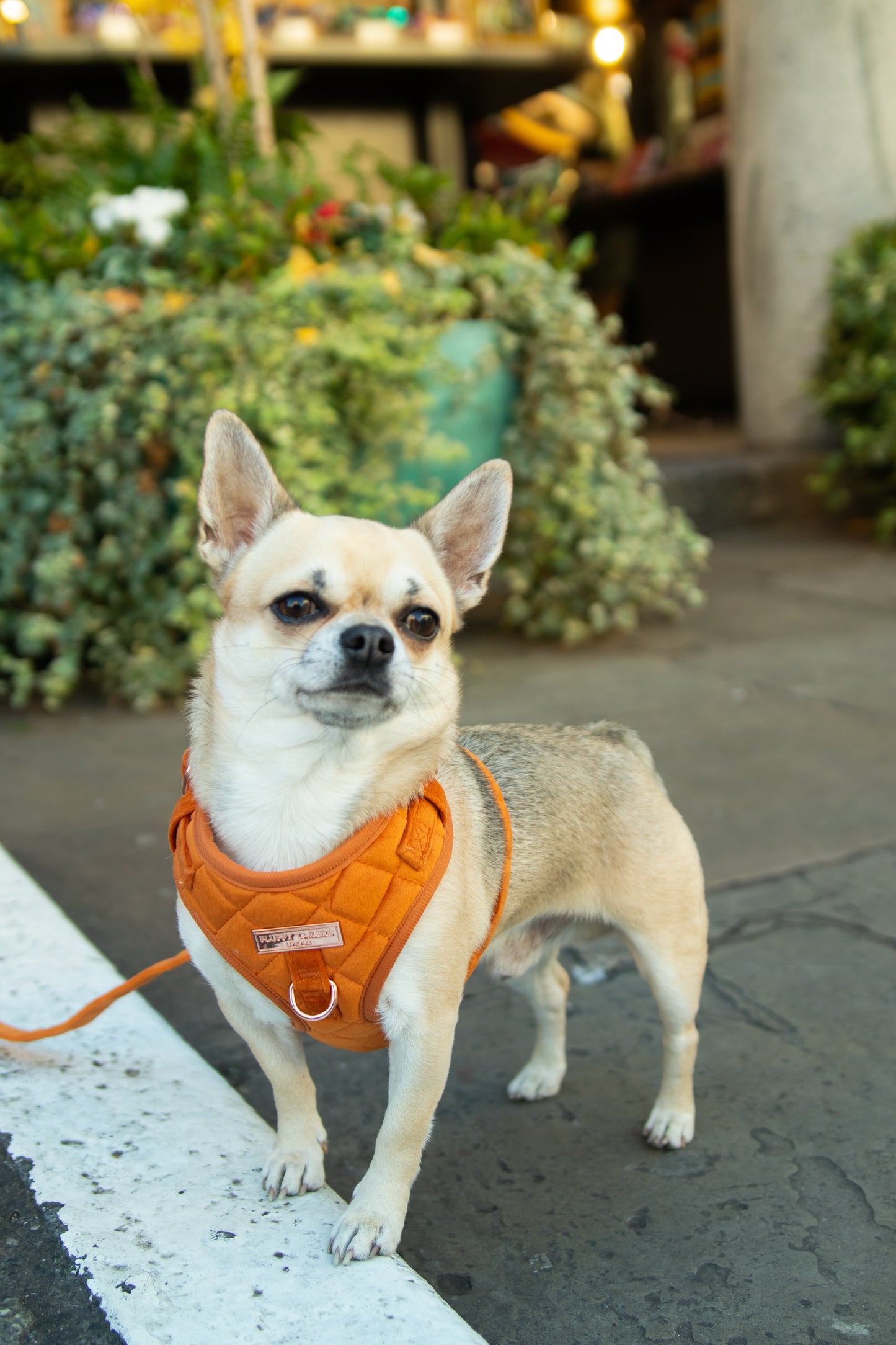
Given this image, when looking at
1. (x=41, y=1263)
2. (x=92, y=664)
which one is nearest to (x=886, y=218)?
(x=92, y=664)

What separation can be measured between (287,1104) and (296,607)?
2.85 feet

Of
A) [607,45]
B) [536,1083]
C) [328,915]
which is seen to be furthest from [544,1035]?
[607,45]

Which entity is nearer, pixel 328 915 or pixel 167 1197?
pixel 328 915

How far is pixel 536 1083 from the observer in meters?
2.42

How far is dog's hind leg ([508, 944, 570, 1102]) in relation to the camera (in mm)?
2418

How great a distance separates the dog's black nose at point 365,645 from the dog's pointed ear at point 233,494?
1.34 ft

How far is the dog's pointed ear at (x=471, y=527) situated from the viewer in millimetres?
2250

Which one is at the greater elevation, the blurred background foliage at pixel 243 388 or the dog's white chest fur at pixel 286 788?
the blurred background foliage at pixel 243 388

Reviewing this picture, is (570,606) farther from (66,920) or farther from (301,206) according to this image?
(66,920)

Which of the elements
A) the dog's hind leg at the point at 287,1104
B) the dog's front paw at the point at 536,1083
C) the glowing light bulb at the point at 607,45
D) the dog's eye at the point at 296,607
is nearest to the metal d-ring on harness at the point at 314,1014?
the dog's hind leg at the point at 287,1104

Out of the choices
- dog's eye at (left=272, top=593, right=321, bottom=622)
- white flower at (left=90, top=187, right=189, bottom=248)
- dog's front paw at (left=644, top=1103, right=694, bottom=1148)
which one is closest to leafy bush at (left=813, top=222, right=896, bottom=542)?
white flower at (left=90, top=187, right=189, bottom=248)

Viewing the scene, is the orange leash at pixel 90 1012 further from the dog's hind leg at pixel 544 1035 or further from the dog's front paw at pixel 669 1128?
the dog's front paw at pixel 669 1128

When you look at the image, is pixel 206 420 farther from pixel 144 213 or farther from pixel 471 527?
pixel 471 527

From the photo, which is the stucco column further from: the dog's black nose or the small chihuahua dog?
the dog's black nose
